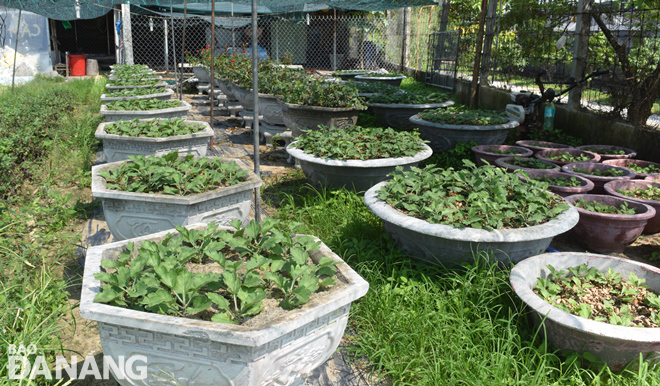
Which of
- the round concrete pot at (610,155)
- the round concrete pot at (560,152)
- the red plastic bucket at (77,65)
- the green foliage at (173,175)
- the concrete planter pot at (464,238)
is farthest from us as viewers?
the red plastic bucket at (77,65)

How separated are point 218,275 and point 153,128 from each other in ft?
9.64

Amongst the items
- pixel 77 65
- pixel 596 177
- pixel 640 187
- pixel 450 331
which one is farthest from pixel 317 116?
pixel 77 65

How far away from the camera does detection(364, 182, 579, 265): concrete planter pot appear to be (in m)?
2.95

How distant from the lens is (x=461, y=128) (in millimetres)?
6312

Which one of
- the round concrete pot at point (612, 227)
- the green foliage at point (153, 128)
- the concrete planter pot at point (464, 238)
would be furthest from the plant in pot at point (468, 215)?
the green foliage at point (153, 128)

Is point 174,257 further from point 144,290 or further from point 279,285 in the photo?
point 279,285

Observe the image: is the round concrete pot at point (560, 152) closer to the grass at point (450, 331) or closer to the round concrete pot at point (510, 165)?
the round concrete pot at point (510, 165)

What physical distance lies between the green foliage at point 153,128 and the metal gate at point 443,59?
893 cm

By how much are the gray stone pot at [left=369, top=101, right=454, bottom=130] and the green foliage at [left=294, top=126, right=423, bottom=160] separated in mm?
2801

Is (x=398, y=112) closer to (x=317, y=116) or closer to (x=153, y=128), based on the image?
(x=317, y=116)

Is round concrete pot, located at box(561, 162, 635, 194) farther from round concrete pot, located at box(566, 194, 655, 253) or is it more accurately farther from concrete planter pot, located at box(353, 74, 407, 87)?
concrete planter pot, located at box(353, 74, 407, 87)

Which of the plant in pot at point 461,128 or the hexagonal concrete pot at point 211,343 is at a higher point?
the plant in pot at point 461,128

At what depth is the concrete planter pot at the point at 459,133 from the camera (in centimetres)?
636

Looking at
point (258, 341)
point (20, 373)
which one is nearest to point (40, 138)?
point (20, 373)
